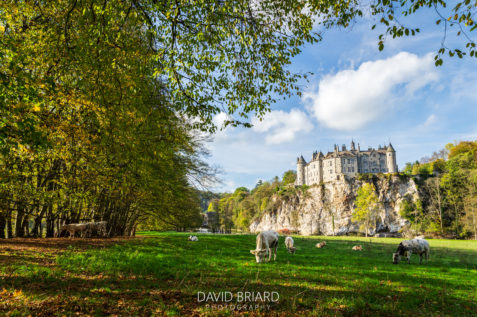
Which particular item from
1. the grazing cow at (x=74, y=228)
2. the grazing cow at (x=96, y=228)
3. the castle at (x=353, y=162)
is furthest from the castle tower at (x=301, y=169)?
the grazing cow at (x=74, y=228)

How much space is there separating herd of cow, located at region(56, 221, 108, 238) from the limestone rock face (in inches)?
3054

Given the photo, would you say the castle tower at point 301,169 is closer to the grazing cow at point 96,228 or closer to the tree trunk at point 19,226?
the grazing cow at point 96,228

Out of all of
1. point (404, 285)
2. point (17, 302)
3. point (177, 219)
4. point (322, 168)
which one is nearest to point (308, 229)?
point (322, 168)

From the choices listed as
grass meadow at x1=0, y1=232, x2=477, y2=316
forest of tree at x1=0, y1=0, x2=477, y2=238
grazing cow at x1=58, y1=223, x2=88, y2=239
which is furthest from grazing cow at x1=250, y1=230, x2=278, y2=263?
grazing cow at x1=58, y1=223, x2=88, y2=239

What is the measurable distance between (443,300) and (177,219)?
85.3 feet

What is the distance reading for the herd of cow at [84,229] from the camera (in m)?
19.4

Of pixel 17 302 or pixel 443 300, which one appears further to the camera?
pixel 443 300

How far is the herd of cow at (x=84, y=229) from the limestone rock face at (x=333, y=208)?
7758cm

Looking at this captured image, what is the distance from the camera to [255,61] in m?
9.22

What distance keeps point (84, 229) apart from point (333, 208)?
95237mm

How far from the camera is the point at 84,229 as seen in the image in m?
20.0

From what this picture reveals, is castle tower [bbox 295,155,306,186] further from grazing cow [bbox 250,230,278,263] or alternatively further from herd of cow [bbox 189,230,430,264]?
grazing cow [bbox 250,230,278,263]

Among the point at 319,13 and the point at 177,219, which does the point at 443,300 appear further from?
the point at 177,219

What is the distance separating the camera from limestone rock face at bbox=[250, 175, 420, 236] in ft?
285
